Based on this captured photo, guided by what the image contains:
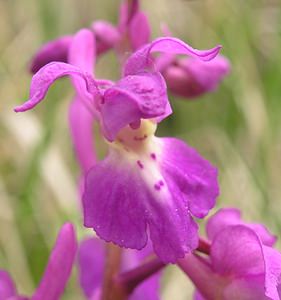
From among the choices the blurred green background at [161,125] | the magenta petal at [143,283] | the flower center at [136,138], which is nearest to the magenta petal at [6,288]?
the magenta petal at [143,283]

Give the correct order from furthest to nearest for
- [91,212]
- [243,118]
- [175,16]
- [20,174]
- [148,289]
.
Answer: [175,16], [243,118], [20,174], [148,289], [91,212]

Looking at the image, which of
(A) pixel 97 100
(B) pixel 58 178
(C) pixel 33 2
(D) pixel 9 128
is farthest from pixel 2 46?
(A) pixel 97 100

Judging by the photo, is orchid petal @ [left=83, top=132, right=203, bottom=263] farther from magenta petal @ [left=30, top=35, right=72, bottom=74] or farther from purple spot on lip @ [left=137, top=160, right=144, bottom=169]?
magenta petal @ [left=30, top=35, right=72, bottom=74]

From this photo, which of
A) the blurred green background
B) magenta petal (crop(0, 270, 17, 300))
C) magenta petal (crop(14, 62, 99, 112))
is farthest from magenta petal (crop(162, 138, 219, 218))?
the blurred green background

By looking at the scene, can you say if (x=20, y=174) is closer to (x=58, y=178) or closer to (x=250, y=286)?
(x=58, y=178)

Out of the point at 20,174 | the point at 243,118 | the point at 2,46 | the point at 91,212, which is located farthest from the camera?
the point at 2,46

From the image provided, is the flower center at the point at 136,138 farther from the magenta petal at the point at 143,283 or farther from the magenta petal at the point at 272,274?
the magenta petal at the point at 143,283

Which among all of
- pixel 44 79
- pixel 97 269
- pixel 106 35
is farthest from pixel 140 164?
pixel 97 269
